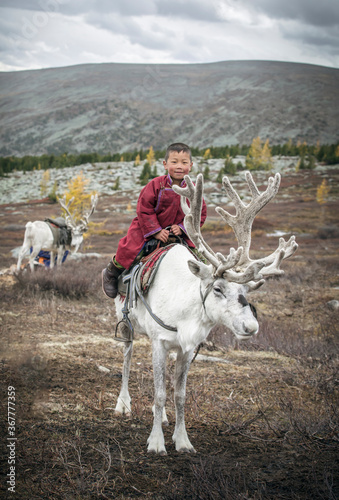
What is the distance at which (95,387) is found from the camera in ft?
13.1

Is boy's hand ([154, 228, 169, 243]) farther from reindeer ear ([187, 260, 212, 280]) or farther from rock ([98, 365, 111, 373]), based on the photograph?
rock ([98, 365, 111, 373])

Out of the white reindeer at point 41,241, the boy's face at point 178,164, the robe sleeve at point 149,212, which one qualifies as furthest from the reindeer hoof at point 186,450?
the white reindeer at point 41,241

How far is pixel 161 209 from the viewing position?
136 inches

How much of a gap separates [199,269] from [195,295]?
0.24 metres

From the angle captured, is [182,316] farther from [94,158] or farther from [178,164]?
[94,158]

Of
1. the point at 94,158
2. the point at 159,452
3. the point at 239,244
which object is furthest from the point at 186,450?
the point at 94,158

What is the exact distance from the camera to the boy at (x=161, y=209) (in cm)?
335

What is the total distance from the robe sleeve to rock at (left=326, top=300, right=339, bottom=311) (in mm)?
6156

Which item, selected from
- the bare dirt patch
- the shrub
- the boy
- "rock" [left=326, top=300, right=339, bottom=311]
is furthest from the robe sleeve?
"rock" [left=326, top=300, right=339, bottom=311]

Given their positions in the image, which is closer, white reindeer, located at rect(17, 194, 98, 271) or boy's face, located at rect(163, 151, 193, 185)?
boy's face, located at rect(163, 151, 193, 185)

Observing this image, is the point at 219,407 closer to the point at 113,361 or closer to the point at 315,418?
the point at 315,418

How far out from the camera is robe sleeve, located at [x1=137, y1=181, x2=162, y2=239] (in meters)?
3.34

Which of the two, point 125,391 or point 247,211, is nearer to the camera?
point 247,211

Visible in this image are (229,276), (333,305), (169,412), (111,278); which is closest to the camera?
(229,276)
